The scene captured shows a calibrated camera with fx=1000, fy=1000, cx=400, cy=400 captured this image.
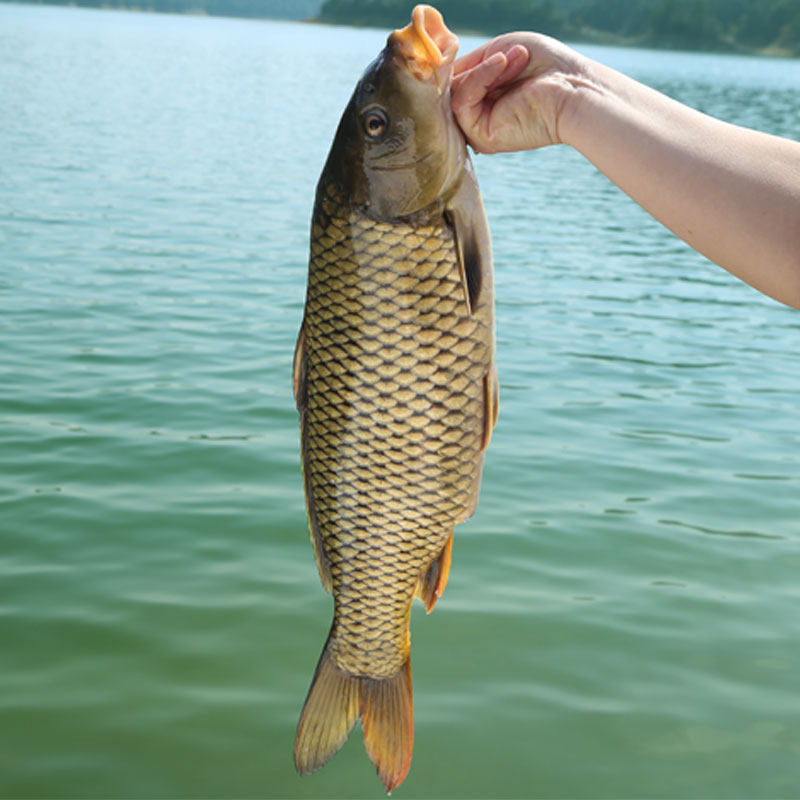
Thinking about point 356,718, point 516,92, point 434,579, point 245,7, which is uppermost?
point 245,7

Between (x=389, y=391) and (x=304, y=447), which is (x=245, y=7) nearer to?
(x=304, y=447)

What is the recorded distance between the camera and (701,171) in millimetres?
1863

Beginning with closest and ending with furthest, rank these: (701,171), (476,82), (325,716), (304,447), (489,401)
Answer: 1. (701,171)
2. (476,82)
3. (489,401)
4. (304,447)
5. (325,716)

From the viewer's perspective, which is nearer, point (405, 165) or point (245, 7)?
point (405, 165)

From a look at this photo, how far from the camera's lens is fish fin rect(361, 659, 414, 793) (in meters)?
2.59

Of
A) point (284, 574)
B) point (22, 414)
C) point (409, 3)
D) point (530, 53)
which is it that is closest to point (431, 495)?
point (530, 53)

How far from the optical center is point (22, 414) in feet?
21.8

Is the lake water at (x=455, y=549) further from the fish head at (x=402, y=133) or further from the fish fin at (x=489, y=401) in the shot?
the fish head at (x=402, y=133)

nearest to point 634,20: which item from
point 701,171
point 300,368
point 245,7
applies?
point 245,7

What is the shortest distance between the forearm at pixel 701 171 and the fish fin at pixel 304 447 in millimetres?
782

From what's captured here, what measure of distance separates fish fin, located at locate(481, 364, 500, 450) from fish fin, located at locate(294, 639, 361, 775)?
82cm

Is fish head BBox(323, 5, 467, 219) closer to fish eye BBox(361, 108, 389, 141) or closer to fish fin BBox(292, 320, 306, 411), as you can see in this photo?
fish eye BBox(361, 108, 389, 141)

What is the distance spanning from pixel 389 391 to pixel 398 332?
141 mm

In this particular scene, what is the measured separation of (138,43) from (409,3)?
5157cm
